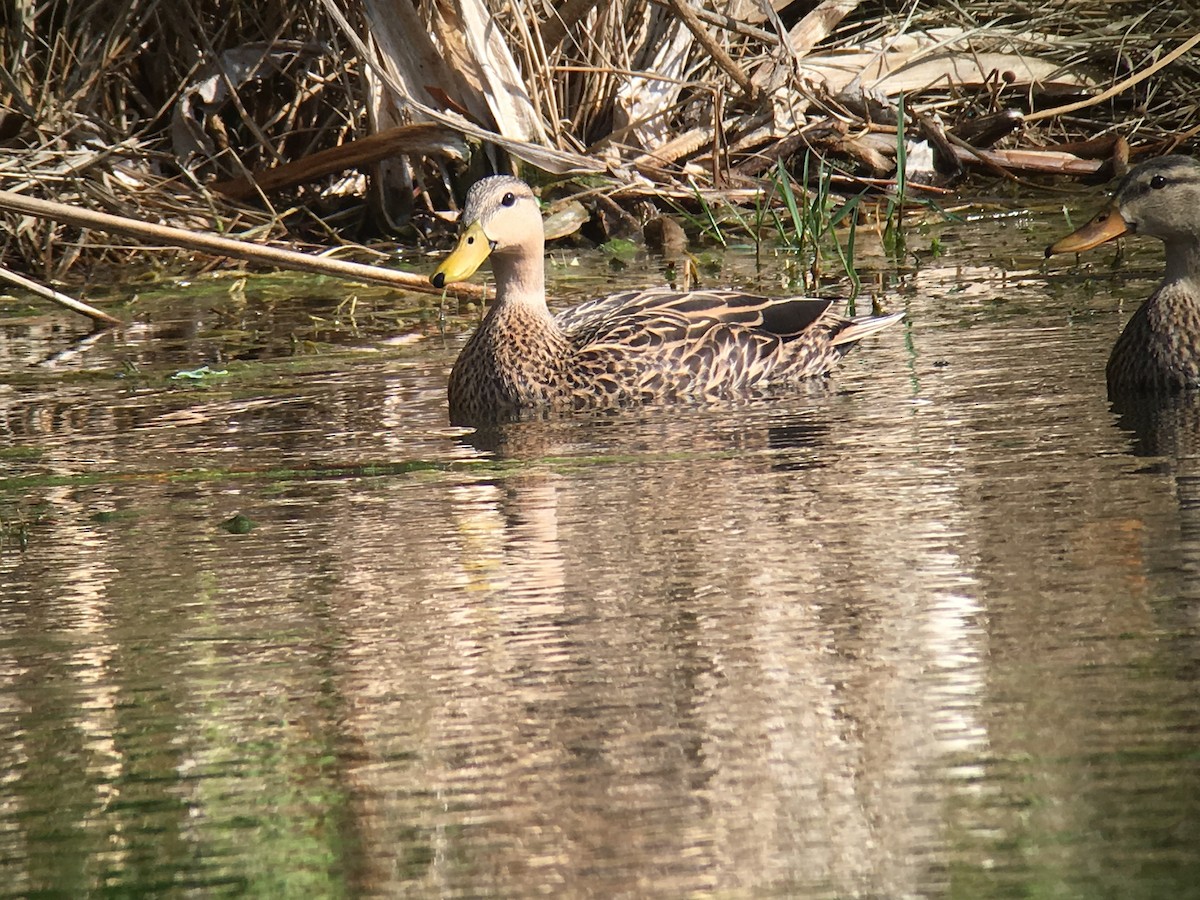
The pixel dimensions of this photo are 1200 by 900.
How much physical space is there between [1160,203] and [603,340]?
2027 mm

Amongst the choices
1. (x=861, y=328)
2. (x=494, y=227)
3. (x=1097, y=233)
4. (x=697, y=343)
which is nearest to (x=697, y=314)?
(x=697, y=343)

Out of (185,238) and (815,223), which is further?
(815,223)

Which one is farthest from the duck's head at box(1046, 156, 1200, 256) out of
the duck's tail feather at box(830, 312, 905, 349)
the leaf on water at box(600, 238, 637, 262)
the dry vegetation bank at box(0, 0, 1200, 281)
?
the leaf on water at box(600, 238, 637, 262)

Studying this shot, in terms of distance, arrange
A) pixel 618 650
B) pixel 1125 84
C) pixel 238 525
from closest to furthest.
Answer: pixel 618 650, pixel 238 525, pixel 1125 84

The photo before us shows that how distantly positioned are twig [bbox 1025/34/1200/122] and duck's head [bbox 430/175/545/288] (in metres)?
5.66

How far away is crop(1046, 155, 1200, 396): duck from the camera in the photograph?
21.2ft

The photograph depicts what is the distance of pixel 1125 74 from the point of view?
13.0 m

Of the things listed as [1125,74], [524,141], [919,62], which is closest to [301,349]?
[524,141]

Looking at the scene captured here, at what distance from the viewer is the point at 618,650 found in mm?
3664

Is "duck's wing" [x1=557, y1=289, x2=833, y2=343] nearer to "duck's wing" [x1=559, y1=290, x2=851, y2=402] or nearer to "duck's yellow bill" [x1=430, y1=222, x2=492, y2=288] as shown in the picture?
"duck's wing" [x1=559, y1=290, x2=851, y2=402]

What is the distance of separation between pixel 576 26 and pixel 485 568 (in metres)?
7.51

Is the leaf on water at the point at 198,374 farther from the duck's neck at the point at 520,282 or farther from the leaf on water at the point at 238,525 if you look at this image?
the leaf on water at the point at 238,525

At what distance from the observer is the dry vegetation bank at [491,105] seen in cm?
1104

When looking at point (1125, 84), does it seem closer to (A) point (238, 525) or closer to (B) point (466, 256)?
(B) point (466, 256)
